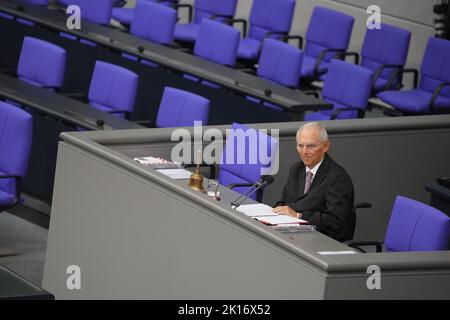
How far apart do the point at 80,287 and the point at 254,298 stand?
1.51 meters

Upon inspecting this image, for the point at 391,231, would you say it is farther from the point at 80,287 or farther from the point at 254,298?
the point at 80,287

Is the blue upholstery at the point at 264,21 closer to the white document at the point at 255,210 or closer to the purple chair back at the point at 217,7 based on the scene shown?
the purple chair back at the point at 217,7

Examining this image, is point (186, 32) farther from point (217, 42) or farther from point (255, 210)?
point (255, 210)

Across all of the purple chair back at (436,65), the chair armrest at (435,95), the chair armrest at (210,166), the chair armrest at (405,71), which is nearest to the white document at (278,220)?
the chair armrest at (210,166)

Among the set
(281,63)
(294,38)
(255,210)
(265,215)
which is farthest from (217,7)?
(265,215)

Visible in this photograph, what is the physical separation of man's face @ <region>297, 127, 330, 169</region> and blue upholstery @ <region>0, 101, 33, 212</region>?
192 cm

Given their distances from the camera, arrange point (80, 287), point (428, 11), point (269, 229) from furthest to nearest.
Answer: point (428, 11), point (80, 287), point (269, 229)

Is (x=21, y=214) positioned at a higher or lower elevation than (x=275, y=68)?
lower

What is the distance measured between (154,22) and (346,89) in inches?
88.6

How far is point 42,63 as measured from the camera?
944 centimetres

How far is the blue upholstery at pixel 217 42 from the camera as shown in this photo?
10047mm

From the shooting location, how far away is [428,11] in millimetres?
10828

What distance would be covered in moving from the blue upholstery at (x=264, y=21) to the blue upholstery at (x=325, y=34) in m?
0.32

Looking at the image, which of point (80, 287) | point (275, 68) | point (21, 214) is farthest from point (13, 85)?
point (80, 287)
